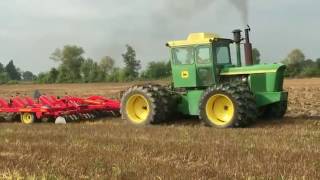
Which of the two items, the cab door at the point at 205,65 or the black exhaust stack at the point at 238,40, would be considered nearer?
the cab door at the point at 205,65

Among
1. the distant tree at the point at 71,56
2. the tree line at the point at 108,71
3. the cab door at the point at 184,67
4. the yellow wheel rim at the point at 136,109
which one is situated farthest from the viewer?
the distant tree at the point at 71,56

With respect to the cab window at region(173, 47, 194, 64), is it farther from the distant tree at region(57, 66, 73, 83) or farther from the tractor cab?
the distant tree at region(57, 66, 73, 83)

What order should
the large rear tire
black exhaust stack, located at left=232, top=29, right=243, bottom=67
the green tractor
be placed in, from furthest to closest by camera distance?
1. black exhaust stack, located at left=232, top=29, right=243, bottom=67
2. the green tractor
3. the large rear tire

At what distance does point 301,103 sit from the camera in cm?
1886

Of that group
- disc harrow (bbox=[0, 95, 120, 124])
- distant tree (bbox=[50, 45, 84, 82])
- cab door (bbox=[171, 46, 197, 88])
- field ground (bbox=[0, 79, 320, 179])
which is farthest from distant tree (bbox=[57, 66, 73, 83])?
field ground (bbox=[0, 79, 320, 179])

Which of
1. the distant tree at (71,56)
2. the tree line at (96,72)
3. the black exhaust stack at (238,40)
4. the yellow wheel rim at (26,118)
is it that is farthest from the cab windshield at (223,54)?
the distant tree at (71,56)

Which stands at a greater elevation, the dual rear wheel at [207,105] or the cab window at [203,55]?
the cab window at [203,55]

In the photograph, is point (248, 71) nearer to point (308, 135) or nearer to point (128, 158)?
point (308, 135)

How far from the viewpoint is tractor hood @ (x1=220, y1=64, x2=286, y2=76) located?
13031 mm

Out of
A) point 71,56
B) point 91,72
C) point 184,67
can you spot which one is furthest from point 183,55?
point 71,56

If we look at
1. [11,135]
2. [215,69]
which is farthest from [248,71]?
[11,135]

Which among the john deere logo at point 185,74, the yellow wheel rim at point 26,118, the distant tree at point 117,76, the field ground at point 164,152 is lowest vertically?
the field ground at point 164,152

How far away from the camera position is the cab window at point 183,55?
13797 millimetres

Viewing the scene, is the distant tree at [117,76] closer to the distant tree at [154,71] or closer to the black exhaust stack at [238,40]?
the distant tree at [154,71]
